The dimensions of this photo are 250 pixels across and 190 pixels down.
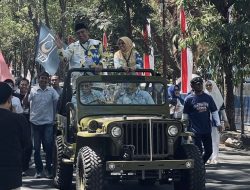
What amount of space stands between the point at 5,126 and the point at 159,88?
4.96m

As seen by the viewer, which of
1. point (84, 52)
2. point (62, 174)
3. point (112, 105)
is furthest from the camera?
point (84, 52)

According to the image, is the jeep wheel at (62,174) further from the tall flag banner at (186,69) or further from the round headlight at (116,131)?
the tall flag banner at (186,69)

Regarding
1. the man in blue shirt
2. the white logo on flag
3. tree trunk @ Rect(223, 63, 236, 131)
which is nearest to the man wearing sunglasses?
the man in blue shirt

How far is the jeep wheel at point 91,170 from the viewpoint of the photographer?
869 centimetres

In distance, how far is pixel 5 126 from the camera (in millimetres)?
5840

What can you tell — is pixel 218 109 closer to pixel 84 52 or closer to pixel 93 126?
pixel 84 52

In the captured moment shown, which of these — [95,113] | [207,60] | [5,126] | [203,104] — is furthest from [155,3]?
[5,126]

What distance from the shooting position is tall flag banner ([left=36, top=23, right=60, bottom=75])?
17.6m

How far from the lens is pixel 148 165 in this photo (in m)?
8.98

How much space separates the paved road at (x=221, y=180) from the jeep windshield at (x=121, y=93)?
150 centimetres

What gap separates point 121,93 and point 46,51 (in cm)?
782

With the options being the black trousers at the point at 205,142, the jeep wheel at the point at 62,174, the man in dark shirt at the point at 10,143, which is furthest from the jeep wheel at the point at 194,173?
the man in dark shirt at the point at 10,143

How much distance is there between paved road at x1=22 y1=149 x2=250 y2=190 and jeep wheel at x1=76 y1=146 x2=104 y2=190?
1872 millimetres

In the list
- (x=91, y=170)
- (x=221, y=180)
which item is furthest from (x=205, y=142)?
(x=91, y=170)
